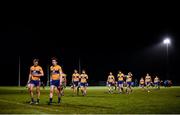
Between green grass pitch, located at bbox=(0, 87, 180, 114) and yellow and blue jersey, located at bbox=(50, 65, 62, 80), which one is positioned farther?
yellow and blue jersey, located at bbox=(50, 65, 62, 80)

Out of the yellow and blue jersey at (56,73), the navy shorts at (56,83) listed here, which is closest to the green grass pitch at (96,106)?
the navy shorts at (56,83)

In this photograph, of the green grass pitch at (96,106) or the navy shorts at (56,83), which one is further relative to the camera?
the navy shorts at (56,83)

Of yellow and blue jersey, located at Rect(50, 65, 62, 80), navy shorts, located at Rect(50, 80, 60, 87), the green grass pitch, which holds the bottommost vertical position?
the green grass pitch

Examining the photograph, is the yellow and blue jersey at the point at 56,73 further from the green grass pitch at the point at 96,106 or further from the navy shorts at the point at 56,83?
the green grass pitch at the point at 96,106

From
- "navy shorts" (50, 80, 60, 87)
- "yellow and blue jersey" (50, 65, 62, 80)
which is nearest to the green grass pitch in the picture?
"navy shorts" (50, 80, 60, 87)

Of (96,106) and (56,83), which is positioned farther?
(56,83)

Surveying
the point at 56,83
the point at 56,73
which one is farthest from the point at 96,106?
the point at 56,73

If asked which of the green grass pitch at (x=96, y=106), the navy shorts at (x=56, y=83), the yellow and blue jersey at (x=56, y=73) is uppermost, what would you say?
the yellow and blue jersey at (x=56, y=73)

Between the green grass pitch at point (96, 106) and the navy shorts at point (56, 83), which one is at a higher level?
the navy shorts at point (56, 83)

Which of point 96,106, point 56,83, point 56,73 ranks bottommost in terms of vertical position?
point 96,106

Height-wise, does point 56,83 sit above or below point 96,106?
above

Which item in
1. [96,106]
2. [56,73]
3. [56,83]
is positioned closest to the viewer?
[96,106]

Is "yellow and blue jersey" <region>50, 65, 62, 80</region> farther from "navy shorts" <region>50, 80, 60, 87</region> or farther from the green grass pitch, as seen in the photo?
the green grass pitch

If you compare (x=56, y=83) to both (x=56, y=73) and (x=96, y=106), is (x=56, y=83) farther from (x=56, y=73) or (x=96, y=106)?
(x=96, y=106)
